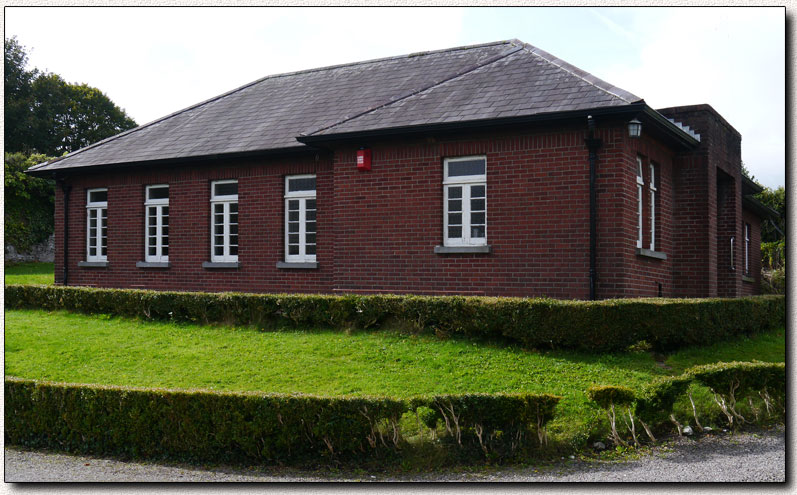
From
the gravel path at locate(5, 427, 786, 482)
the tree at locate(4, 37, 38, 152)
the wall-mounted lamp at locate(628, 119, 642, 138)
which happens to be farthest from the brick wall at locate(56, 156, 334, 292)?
the gravel path at locate(5, 427, 786, 482)

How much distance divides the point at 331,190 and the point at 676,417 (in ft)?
30.8

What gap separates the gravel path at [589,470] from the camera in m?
7.34

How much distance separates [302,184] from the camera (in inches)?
666

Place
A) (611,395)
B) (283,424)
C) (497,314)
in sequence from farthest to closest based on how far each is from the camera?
(497,314)
(611,395)
(283,424)

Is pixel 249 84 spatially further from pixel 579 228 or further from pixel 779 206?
pixel 779 206

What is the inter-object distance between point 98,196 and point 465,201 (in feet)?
34.5

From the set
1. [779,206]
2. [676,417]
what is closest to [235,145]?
[676,417]

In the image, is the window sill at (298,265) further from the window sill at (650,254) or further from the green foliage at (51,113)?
the window sill at (650,254)

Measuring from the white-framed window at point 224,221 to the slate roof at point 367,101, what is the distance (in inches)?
38.5

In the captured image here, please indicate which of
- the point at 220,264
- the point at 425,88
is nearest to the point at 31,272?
the point at 220,264

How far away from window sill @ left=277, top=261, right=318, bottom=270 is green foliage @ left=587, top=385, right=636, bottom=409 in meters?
9.03

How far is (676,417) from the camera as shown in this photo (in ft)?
28.7

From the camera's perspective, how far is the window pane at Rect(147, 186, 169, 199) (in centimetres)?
1877

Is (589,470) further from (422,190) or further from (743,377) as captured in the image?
(422,190)
